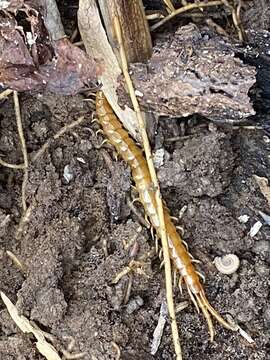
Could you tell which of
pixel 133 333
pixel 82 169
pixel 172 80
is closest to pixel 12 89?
pixel 82 169

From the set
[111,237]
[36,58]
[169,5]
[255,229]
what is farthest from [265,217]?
[36,58]

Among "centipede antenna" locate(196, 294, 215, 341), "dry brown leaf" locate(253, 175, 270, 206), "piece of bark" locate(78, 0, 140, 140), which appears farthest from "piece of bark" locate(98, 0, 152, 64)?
"centipede antenna" locate(196, 294, 215, 341)

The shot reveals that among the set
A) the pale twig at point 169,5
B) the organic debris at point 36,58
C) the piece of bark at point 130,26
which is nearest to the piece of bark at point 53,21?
the organic debris at point 36,58

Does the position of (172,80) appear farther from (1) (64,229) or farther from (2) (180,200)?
(1) (64,229)

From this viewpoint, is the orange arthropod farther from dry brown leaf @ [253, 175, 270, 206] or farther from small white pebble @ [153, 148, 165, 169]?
dry brown leaf @ [253, 175, 270, 206]

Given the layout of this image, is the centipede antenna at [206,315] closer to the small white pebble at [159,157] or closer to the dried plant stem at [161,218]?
the dried plant stem at [161,218]

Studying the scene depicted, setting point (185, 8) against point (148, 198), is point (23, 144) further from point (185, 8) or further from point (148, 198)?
point (185, 8)
